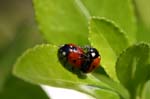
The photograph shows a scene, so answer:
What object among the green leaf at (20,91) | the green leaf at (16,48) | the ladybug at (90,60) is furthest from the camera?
the green leaf at (16,48)

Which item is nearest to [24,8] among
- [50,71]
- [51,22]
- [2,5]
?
[2,5]

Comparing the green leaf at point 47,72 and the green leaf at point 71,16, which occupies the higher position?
the green leaf at point 71,16

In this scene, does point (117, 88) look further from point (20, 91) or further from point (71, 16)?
point (20, 91)

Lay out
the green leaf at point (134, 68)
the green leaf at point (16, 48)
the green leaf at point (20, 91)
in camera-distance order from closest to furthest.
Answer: the green leaf at point (134, 68) → the green leaf at point (20, 91) → the green leaf at point (16, 48)

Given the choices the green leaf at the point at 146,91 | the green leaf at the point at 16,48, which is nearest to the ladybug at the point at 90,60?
the green leaf at the point at 146,91

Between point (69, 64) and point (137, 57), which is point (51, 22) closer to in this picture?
point (69, 64)

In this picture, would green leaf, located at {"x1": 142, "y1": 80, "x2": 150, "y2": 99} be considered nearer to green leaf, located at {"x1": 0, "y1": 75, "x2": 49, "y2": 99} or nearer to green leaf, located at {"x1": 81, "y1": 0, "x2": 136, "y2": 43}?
green leaf, located at {"x1": 81, "y1": 0, "x2": 136, "y2": 43}

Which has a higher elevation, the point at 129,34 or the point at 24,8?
the point at 24,8

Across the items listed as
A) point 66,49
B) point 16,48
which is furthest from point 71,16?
point 16,48

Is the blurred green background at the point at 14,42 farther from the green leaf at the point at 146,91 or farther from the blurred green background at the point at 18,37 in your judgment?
the green leaf at the point at 146,91
